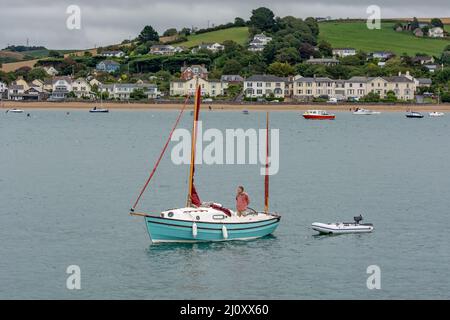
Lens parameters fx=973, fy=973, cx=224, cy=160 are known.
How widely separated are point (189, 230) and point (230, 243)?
1.96 m

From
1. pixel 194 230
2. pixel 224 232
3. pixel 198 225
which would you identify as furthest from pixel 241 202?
pixel 194 230

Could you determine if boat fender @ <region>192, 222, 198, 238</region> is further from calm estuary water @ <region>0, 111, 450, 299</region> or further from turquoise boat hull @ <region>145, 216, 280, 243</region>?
calm estuary water @ <region>0, 111, 450, 299</region>

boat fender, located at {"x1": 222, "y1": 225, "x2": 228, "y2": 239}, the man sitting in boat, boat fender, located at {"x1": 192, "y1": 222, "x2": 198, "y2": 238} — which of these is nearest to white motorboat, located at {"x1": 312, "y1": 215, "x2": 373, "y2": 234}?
the man sitting in boat

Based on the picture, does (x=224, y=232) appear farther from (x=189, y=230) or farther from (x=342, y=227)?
(x=342, y=227)

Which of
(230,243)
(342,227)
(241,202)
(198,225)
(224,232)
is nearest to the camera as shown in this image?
(198,225)

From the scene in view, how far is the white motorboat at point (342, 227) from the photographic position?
44441mm

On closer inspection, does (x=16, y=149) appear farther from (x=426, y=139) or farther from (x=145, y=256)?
(x=145, y=256)

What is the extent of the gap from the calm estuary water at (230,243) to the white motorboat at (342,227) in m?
0.55

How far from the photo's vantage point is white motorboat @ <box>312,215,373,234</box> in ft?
146

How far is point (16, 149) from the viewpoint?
96750 mm

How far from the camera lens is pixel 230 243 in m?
41.5

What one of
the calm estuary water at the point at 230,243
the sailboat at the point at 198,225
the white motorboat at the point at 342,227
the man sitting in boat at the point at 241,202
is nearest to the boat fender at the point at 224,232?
the sailboat at the point at 198,225

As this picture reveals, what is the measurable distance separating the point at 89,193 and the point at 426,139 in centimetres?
6904

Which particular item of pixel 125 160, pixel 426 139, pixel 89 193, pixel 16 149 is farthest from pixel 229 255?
pixel 426 139
